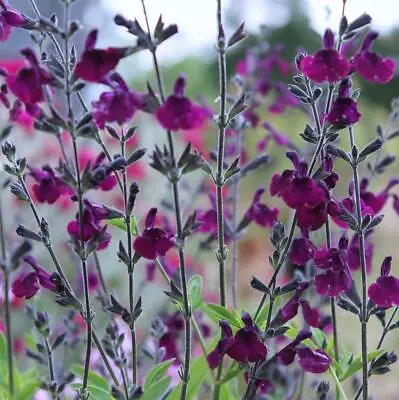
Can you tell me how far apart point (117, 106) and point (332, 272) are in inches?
9.1

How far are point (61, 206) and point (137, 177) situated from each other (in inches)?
10.2

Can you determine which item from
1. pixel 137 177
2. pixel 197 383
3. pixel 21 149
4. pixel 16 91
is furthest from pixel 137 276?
pixel 16 91

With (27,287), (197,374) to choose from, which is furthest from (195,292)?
(27,287)

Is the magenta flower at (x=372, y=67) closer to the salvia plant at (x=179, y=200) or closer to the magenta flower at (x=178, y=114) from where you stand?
the salvia plant at (x=179, y=200)

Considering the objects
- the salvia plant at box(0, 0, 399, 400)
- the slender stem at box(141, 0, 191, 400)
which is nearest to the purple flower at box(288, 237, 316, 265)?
the salvia plant at box(0, 0, 399, 400)

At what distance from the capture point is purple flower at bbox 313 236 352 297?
0.60 metres

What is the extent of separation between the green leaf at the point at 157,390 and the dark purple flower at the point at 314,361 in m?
0.13

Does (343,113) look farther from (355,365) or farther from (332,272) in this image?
(355,365)

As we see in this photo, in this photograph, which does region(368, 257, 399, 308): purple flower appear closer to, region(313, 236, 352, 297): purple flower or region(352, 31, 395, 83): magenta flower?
region(313, 236, 352, 297): purple flower

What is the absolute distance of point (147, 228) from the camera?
60 cm

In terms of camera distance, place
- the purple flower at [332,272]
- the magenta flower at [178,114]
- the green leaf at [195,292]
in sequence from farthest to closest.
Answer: the green leaf at [195,292], the purple flower at [332,272], the magenta flower at [178,114]

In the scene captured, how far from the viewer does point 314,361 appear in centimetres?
60

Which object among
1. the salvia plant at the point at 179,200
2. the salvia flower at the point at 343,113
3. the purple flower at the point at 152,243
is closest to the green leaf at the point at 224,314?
the salvia plant at the point at 179,200

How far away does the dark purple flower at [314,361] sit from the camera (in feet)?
1.98
